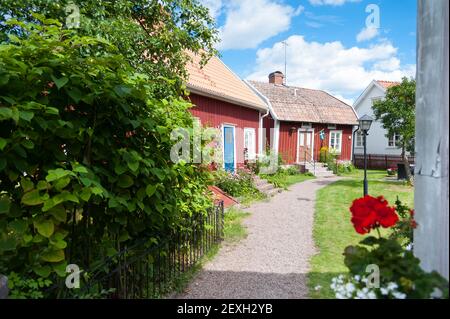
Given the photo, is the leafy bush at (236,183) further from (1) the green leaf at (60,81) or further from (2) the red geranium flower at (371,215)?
(2) the red geranium flower at (371,215)

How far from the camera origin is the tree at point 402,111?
1398cm

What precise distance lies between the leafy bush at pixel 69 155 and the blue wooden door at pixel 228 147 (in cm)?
940

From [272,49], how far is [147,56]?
22141 mm

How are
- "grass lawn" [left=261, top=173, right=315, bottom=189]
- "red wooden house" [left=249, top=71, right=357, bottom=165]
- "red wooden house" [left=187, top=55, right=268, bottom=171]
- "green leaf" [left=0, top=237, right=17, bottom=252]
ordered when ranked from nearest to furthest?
"green leaf" [left=0, top=237, right=17, bottom=252] < "red wooden house" [left=187, top=55, right=268, bottom=171] < "grass lawn" [left=261, top=173, right=315, bottom=189] < "red wooden house" [left=249, top=71, right=357, bottom=165]

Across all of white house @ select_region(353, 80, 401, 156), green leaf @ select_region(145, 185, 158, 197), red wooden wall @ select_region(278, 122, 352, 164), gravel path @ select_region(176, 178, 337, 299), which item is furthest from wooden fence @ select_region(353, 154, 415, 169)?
green leaf @ select_region(145, 185, 158, 197)

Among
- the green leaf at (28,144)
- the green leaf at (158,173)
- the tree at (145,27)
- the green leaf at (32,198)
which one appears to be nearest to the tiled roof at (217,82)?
the tree at (145,27)

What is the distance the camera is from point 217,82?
13.1 m

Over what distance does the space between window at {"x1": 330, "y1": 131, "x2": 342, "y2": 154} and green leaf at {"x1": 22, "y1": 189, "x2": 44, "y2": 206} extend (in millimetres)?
21857

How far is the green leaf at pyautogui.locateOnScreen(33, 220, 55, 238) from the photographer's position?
240 cm

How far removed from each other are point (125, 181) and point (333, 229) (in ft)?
18.7

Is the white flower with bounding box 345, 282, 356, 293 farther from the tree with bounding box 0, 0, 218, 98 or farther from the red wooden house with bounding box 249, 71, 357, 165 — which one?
the red wooden house with bounding box 249, 71, 357, 165

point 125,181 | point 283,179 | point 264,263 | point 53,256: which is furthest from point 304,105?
point 53,256

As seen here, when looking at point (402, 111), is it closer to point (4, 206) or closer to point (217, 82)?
point (217, 82)

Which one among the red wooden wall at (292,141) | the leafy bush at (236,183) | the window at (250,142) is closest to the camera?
the leafy bush at (236,183)
